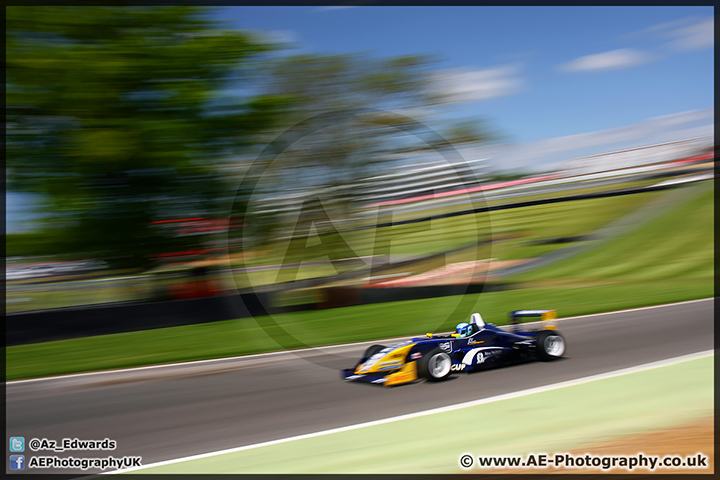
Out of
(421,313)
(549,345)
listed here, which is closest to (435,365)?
(549,345)

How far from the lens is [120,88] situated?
31.4 feet

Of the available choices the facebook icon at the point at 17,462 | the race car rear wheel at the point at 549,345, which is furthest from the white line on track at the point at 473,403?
the facebook icon at the point at 17,462

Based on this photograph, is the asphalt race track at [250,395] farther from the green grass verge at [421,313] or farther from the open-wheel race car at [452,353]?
the green grass verge at [421,313]

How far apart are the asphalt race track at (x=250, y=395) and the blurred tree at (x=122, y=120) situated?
4027 millimetres

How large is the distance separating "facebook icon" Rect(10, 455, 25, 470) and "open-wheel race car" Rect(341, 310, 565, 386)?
2.86m

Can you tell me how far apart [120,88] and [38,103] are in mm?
1345

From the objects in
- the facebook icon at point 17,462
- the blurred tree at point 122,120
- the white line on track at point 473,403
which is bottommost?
the facebook icon at point 17,462

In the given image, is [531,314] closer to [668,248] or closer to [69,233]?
[69,233]

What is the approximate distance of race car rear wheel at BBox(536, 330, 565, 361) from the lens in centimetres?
586

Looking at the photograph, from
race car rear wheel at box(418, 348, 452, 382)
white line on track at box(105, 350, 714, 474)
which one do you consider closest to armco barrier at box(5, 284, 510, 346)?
race car rear wheel at box(418, 348, 452, 382)

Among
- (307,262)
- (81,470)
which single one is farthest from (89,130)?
(81,470)

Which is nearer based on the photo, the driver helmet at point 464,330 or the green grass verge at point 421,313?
the driver helmet at point 464,330

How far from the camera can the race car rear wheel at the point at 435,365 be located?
5.26 metres

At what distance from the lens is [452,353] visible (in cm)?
542
